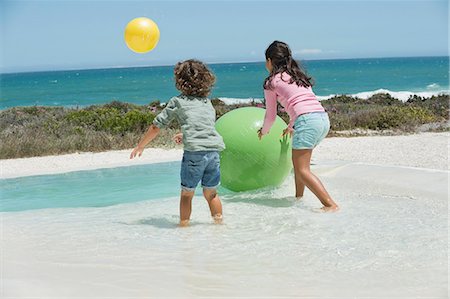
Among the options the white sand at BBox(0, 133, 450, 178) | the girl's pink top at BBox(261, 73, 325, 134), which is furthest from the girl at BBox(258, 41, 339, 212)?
the white sand at BBox(0, 133, 450, 178)

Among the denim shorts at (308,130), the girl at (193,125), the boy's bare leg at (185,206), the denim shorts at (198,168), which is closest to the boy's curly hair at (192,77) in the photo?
the girl at (193,125)

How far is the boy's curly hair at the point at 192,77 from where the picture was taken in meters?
5.34

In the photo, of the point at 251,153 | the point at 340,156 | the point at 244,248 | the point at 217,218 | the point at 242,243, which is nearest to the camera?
the point at 244,248

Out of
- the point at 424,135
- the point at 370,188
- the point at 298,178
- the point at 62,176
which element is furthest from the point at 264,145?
the point at 424,135

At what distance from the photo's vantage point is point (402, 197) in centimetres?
673

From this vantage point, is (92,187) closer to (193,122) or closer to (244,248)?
(193,122)

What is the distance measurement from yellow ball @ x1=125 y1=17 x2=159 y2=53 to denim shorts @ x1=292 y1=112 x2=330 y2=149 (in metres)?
2.73

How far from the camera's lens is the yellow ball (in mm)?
7789

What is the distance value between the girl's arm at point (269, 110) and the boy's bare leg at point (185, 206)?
1296 mm

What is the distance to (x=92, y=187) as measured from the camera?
830 cm

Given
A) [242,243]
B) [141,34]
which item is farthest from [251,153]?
[141,34]

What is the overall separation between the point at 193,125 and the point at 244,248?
47.1 inches

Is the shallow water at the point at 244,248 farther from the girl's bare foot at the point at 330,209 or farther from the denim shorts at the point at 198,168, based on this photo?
the denim shorts at the point at 198,168

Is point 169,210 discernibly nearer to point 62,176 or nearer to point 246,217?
point 246,217
